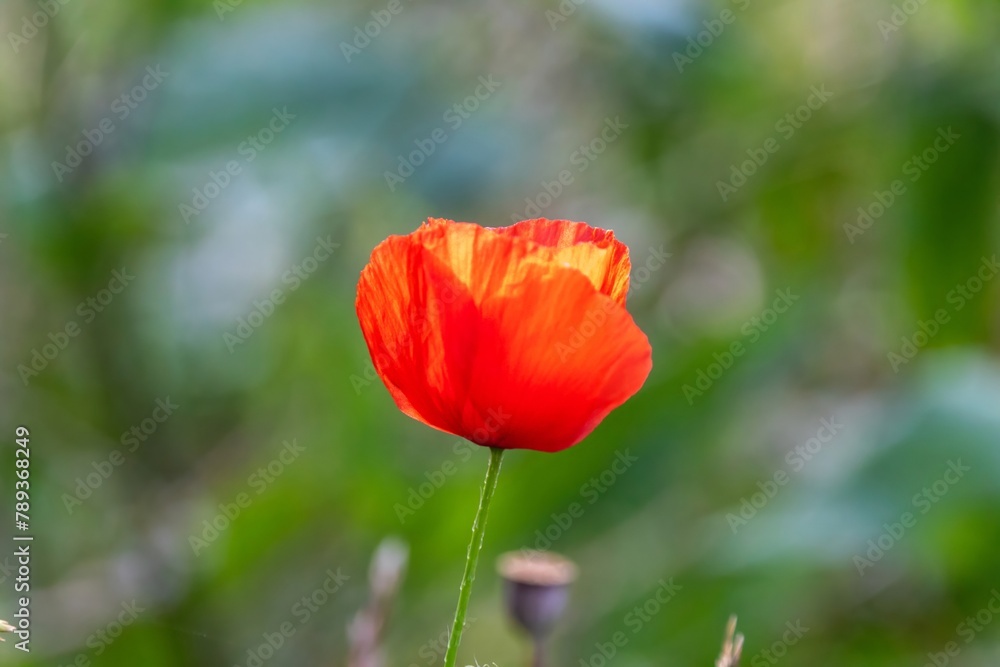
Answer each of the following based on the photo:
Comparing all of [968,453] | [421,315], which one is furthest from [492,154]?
[421,315]

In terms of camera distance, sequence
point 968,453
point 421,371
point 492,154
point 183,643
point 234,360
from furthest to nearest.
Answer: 1. point 234,360
2. point 492,154
3. point 183,643
4. point 968,453
5. point 421,371

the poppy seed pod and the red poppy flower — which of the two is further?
the poppy seed pod

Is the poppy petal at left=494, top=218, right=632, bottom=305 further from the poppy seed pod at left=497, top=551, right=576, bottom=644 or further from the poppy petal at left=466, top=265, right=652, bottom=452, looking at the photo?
the poppy seed pod at left=497, top=551, right=576, bottom=644

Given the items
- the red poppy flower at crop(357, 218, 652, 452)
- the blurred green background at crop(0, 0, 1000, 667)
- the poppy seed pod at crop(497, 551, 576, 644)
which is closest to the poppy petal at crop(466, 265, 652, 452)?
the red poppy flower at crop(357, 218, 652, 452)

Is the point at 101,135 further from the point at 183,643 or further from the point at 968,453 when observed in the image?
the point at 968,453

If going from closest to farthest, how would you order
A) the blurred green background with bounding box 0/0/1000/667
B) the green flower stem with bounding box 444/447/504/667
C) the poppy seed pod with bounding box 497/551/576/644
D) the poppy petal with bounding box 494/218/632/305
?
the green flower stem with bounding box 444/447/504/667 → the poppy petal with bounding box 494/218/632/305 → the poppy seed pod with bounding box 497/551/576/644 → the blurred green background with bounding box 0/0/1000/667
